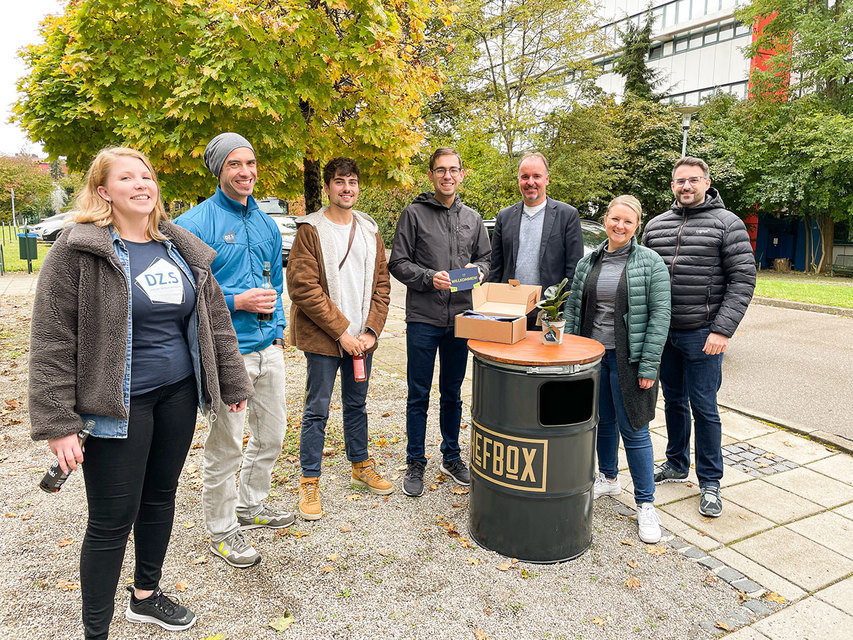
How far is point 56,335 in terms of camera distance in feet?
6.91

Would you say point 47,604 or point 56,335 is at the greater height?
point 56,335

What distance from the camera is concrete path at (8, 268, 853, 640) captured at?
285cm

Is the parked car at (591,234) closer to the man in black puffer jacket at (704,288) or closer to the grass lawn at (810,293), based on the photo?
the man in black puffer jacket at (704,288)

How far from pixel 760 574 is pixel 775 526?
2.07 ft

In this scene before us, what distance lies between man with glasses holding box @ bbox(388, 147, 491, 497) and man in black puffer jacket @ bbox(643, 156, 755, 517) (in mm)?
1267

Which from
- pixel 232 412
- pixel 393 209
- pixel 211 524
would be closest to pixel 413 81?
pixel 232 412

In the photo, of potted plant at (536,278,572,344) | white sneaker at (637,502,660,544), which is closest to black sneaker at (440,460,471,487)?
white sneaker at (637,502,660,544)

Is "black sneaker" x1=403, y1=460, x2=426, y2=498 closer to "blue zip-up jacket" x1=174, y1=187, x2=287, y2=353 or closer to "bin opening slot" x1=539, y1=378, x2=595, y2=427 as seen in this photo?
"bin opening slot" x1=539, y1=378, x2=595, y2=427

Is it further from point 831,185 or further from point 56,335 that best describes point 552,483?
point 831,185

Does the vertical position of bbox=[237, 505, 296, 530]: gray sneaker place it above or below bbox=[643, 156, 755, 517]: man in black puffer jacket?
below

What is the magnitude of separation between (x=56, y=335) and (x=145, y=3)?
3.21m

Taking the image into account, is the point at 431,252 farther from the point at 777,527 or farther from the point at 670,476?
the point at 777,527

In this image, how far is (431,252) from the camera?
13.1 feet

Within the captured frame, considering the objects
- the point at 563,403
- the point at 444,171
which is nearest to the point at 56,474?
the point at 563,403
